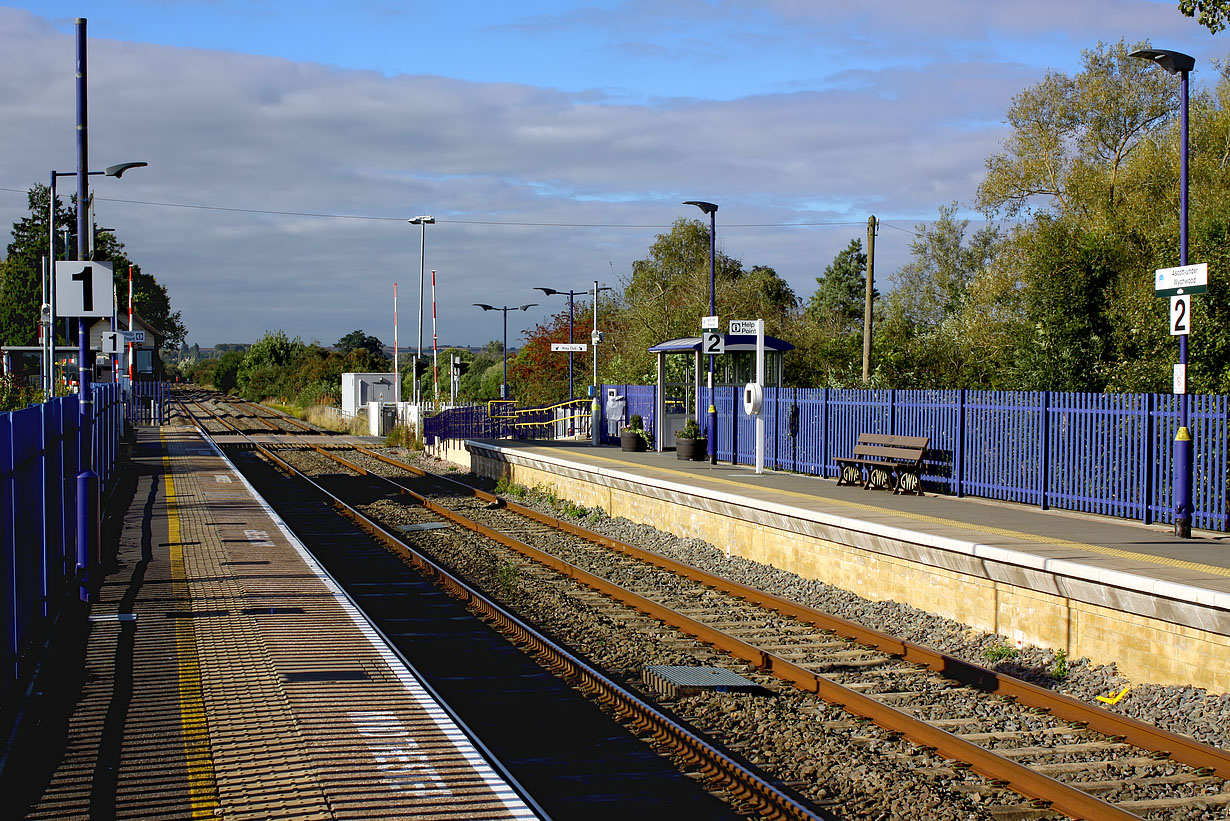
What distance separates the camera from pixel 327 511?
2083cm

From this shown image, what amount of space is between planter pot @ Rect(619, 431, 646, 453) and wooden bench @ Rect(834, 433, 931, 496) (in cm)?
826

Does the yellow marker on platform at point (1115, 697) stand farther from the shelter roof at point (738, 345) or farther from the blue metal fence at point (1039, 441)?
the shelter roof at point (738, 345)

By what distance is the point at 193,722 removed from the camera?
725cm


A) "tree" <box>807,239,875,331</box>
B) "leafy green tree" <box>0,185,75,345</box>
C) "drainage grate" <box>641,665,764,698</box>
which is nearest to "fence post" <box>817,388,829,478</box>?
"drainage grate" <box>641,665,764,698</box>

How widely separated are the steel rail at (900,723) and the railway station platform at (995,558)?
7.25 ft

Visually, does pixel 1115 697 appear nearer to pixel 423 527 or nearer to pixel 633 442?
pixel 423 527

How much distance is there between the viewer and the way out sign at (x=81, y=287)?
12.4 meters

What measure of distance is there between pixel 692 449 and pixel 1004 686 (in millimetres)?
14178

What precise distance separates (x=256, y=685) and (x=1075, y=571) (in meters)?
6.47

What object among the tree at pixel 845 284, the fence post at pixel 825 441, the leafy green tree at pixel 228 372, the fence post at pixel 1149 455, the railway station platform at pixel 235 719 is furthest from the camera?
the leafy green tree at pixel 228 372

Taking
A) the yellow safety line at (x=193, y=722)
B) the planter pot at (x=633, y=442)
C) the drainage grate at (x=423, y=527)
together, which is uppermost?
the planter pot at (x=633, y=442)

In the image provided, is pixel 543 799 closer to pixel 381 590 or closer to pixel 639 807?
pixel 639 807

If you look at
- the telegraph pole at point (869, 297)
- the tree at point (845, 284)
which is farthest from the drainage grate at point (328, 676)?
the tree at point (845, 284)

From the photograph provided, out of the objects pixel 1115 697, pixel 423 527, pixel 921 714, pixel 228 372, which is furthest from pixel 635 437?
pixel 228 372
